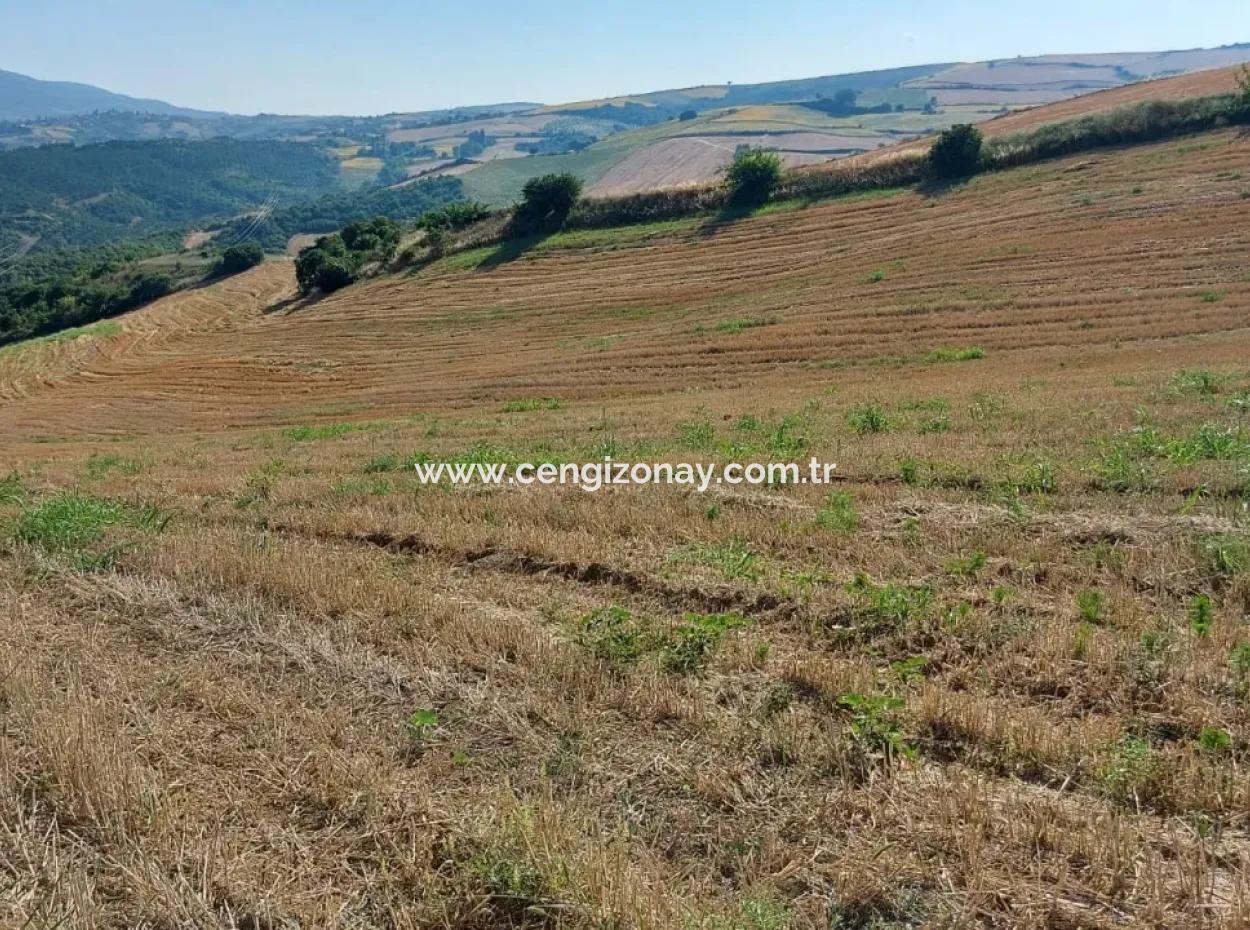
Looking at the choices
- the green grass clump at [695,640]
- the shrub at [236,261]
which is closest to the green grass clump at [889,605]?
the green grass clump at [695,640]

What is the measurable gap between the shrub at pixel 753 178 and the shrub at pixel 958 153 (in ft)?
33.1

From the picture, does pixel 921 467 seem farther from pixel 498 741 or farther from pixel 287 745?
pixel 287 745

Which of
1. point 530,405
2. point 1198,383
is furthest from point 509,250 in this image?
point 1198,383

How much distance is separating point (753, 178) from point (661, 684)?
52.2 metres

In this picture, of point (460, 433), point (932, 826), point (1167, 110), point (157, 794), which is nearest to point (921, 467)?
point (932, 826)

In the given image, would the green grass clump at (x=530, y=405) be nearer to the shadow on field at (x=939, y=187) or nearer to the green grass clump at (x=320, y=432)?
the green grass clump at (x=320, y=432)

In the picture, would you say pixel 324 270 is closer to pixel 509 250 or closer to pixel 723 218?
pixel 509 250

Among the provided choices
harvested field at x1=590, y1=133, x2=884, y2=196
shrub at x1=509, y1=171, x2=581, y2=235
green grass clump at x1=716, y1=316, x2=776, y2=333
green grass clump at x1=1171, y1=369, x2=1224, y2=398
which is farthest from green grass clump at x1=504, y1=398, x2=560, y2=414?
harvested field at x1=590, y1=133, x2=884, y2=196

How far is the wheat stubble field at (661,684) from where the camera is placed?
136 inches

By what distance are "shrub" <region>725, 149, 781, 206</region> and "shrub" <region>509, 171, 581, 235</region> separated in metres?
11.7

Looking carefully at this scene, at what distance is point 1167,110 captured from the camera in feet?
149

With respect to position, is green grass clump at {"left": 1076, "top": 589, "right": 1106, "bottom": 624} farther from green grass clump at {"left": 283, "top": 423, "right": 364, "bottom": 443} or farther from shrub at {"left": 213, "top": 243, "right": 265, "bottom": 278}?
shrub at {"left": 213, "top": 243, "right": 265, "bottom": 278}

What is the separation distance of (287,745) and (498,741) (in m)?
1.21

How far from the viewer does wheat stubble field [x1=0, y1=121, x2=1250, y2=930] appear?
11.3 ft
